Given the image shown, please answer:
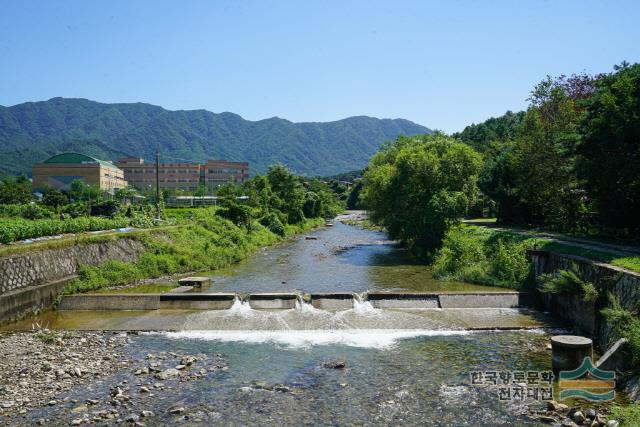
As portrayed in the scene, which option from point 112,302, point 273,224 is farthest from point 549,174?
point 273,224

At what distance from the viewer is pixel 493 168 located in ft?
169

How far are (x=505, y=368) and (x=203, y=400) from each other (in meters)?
9.74

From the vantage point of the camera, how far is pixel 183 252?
37.9 m

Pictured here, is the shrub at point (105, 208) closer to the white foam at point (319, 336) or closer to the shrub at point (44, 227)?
the shrub at point (44, 227)

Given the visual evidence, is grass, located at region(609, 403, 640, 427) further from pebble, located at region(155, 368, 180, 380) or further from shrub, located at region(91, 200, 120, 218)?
shrub, located at region(91, 200, 120, 218)

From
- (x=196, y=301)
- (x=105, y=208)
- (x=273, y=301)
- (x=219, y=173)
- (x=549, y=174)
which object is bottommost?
(x=196, y=301)

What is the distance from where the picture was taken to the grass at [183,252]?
96.5 feet

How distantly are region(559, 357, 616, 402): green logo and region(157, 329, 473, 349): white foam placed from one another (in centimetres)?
598

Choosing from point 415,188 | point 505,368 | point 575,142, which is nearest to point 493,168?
point 415,188

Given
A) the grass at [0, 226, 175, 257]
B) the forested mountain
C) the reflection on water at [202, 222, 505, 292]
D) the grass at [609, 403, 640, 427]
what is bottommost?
the reflection on water at [202, 222, 505, 292]

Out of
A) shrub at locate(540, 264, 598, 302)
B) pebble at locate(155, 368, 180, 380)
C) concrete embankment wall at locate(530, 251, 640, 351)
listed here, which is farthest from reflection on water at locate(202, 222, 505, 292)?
pebble at locate(155, 368, 180, 380)

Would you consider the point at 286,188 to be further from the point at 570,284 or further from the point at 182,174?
the point at 182,174

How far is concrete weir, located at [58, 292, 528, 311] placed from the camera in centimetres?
2419

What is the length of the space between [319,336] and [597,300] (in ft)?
37.1
